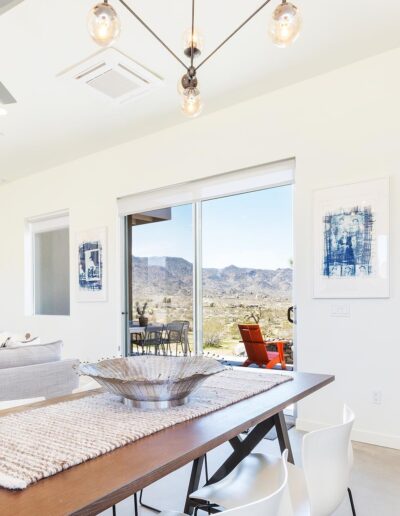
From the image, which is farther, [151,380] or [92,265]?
[92,265]

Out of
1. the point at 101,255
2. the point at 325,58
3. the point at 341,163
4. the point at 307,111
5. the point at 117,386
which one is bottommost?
the point at 117,386

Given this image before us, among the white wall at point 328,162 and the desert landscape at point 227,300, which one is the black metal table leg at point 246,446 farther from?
the desert landscape at point 227,300

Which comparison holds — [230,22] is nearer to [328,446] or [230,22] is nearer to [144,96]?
[144,96]

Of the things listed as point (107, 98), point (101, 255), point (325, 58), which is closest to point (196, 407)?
point (325, 58)

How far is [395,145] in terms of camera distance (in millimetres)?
3297

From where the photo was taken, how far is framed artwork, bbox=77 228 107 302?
540 cm

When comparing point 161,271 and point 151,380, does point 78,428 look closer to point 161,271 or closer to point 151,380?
point 151,380

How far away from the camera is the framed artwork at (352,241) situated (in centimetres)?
330

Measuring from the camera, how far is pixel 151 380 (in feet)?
4.83

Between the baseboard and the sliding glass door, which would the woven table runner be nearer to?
the baseboard

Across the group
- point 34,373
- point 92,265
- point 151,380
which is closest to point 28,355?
point 34,373

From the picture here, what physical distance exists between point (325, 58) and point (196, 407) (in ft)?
9.68

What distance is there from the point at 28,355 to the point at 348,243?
8.21 ft

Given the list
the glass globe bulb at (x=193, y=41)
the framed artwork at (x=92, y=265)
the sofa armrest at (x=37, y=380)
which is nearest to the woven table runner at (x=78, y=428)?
the sofa armrest at (x=37, y=380)
